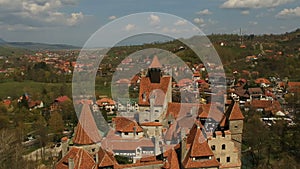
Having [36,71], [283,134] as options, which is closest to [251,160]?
[283,134]

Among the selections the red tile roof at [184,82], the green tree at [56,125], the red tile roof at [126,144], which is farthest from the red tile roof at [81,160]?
the red tile roof at [184,82]

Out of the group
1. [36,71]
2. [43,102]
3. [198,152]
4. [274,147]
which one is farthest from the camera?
[36,71]

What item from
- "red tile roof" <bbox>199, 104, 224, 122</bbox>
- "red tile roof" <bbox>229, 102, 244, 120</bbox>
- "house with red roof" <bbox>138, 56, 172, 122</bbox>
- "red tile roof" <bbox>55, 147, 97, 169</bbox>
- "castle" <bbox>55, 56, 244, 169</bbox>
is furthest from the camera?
"house with red roof" <bbox>138, 56, 172, 122</bbox>

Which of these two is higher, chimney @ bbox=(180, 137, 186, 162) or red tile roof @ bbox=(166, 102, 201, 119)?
red tile roof @ bbox=(166, 102, 201, 119)

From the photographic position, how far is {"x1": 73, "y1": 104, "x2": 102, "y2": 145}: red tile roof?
77.4 feet

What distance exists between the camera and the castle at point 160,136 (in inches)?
864

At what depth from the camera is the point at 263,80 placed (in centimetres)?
8112

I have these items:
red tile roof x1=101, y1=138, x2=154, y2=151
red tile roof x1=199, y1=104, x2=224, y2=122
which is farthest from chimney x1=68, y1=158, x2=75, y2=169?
red tile roof x1=199, y1=104, x2=224, y2=122

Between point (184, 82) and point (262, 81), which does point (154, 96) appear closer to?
point (184, 82)

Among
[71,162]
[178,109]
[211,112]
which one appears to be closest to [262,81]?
[178,109]

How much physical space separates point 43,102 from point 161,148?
51.5m

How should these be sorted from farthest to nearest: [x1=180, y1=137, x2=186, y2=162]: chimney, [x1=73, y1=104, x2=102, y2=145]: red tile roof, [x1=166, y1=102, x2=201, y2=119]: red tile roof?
[x1=166, y1=102, x2=201, y2=119]: red tile roof
[x1=73, y1=104, x2=102, y2=145]: red tile roof
[x1=180, y1=137, x2=186, y2=162]: chimney

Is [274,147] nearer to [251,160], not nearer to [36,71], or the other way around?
[251,160]

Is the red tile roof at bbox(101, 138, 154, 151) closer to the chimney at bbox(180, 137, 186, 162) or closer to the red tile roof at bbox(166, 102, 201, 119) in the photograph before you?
the red tile roof at bbox(166, 102, 201, 119)
